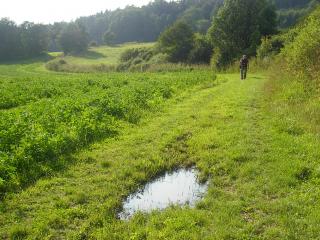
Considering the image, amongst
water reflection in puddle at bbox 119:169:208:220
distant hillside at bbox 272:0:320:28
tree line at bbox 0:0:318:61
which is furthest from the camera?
distant hillside at bbox 272:0:320:28

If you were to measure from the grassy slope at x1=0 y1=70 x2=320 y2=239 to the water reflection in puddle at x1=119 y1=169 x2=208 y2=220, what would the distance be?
0.25m

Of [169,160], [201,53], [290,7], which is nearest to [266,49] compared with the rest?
[201,53]

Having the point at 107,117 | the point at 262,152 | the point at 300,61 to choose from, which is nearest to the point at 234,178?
the point at 262,152

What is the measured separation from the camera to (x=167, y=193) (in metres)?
8.19

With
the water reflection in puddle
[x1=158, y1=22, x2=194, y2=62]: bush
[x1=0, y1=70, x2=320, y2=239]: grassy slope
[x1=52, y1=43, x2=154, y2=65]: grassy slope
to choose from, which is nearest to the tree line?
[x1=158, y1=22, x2=194, y2=62]: bush

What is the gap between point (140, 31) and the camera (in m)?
162

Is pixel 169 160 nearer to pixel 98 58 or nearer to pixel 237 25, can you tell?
pixel 237 25

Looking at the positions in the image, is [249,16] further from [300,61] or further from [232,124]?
[232,124]

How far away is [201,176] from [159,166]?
125cm

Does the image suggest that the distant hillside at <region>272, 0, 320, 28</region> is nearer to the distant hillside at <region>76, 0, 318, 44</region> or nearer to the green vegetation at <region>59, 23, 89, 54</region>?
the distant hillside at <region>76, 0, 318, 44</region>

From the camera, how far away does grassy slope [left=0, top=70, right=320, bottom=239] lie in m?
6.25

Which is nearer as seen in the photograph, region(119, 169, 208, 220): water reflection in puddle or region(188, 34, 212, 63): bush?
region(119, 169, 208, 220): water reflection in puddle

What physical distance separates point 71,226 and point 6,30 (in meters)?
116

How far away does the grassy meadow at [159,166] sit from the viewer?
251 inches
